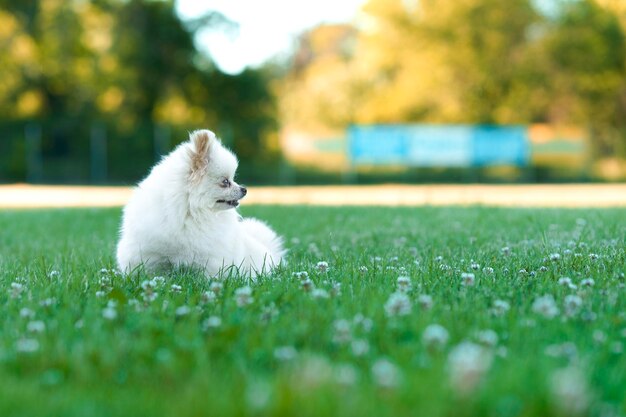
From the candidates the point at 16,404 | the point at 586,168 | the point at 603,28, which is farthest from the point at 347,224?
the point at 603,28

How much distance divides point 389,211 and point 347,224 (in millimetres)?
2803

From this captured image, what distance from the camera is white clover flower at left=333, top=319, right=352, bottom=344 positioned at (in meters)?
3.04

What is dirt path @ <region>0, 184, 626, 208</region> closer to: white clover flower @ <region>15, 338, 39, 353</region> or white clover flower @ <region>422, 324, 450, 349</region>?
white clover flower @ <region>422, 324, 450, 349</region>

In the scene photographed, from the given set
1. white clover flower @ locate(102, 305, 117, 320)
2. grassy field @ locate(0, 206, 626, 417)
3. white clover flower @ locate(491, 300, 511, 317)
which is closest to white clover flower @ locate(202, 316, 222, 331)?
grassy field @ locate(0, 206, 626, 417)

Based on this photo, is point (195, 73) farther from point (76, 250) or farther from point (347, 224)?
point (76, 250)

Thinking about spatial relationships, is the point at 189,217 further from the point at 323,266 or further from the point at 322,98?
the point at 322,98

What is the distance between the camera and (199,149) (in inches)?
216

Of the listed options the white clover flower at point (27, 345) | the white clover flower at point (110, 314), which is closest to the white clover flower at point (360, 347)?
the white clover flower at point (110, 314)

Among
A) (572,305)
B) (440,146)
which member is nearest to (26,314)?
(572,305)

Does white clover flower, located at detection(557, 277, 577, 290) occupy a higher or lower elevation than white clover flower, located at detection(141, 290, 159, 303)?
higher

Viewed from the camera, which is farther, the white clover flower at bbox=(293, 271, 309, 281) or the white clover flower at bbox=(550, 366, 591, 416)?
the white clover flower at bbox=(293, 271, 309, 281)

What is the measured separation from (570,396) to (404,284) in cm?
214

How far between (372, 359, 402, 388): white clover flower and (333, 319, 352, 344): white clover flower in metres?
0.32

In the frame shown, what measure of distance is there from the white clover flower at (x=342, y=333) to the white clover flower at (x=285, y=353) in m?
0.21
